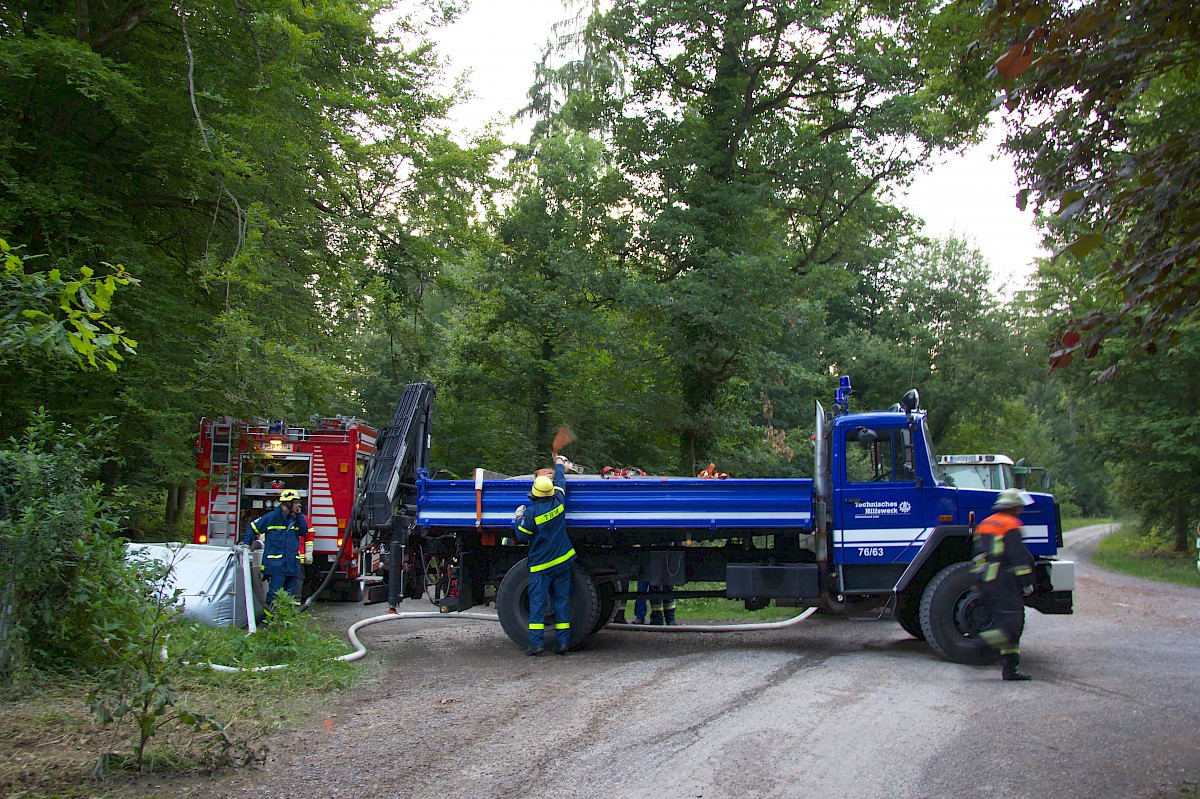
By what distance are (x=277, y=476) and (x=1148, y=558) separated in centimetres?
2698

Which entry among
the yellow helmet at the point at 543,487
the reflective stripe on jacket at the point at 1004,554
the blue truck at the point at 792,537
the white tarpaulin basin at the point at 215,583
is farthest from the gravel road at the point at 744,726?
the yellow helmet at the point at 543,487

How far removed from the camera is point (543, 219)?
21.5 meters

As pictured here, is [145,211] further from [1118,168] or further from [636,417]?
[1118,168]

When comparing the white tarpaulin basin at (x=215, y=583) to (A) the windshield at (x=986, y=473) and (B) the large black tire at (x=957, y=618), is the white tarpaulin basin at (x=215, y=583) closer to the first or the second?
(B) the large black tire at (x=957, y=618)

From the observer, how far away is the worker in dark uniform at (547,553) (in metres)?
9.44

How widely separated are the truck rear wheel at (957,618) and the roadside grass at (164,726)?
5.67 metres

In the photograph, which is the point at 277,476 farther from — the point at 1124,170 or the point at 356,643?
the point at 1124,170

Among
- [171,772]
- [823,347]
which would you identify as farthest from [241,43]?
[823,347]

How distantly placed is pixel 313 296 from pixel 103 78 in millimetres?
4527

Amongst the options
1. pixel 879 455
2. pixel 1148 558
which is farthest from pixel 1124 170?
pixel 1148 558

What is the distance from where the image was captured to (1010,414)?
41781 mm

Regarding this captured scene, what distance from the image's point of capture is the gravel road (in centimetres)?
507

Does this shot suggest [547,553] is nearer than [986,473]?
Yes

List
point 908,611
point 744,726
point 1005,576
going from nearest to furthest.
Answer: point 744,726 → point 1005,576 → point 908,611
